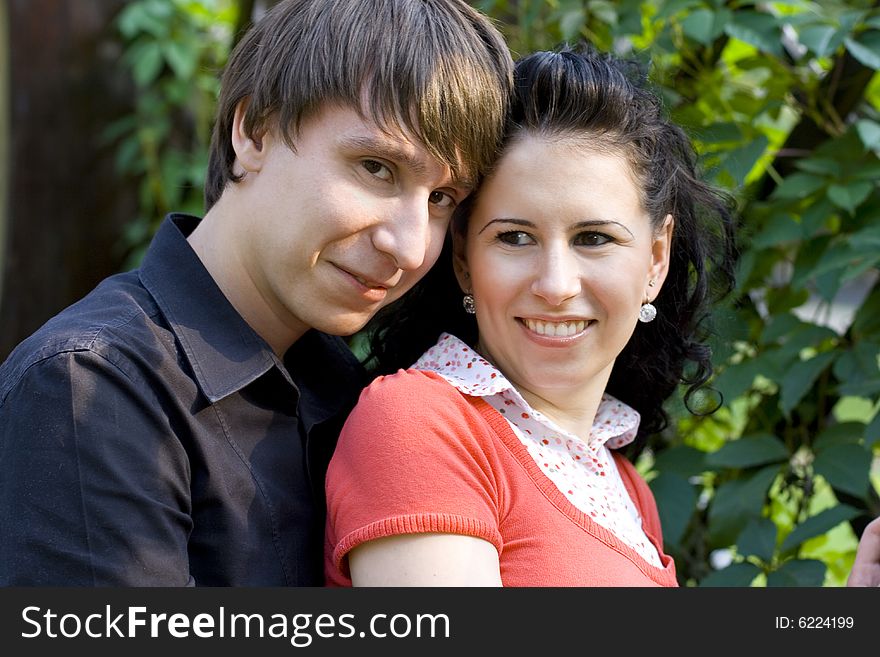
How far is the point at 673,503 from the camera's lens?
2193 millimetres

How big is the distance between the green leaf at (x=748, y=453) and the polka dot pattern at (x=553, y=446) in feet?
1.43

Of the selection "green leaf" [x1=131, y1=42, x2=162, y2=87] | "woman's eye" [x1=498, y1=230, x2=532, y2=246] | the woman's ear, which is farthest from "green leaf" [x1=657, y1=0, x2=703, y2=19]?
"green leaf" [x1=131, y1=42, x2=162, y2=87]

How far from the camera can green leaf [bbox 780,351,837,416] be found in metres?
2.12

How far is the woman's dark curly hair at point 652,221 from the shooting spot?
1675 millimetres

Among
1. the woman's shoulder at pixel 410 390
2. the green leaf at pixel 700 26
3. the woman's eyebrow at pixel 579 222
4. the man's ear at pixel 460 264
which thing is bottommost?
the woman's shoulder at pixel 410 390

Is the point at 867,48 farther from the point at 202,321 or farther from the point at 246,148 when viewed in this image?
the point at 202,321

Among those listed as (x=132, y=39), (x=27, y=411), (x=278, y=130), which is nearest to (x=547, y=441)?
(x=278, y=130)

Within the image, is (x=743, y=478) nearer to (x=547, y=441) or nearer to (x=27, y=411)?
(x=547, y=441)

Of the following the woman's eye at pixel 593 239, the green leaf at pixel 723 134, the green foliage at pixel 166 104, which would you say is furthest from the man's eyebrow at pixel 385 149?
the green foliage at pixel 166 104

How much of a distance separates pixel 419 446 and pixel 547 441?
0.99 feet

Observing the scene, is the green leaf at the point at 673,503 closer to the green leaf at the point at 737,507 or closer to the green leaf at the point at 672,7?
the green leaf at the point at 737,507

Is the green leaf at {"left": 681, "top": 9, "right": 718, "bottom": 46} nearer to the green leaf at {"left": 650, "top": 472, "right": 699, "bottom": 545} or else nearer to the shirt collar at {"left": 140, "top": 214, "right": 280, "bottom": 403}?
the green leaf at {"left": 650, "top": 472, "right": 699, "bottom": 545}

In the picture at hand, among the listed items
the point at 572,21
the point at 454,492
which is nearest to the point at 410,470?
the point at 454,492

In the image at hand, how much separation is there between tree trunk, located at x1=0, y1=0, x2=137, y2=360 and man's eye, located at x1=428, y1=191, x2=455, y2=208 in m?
2.09
